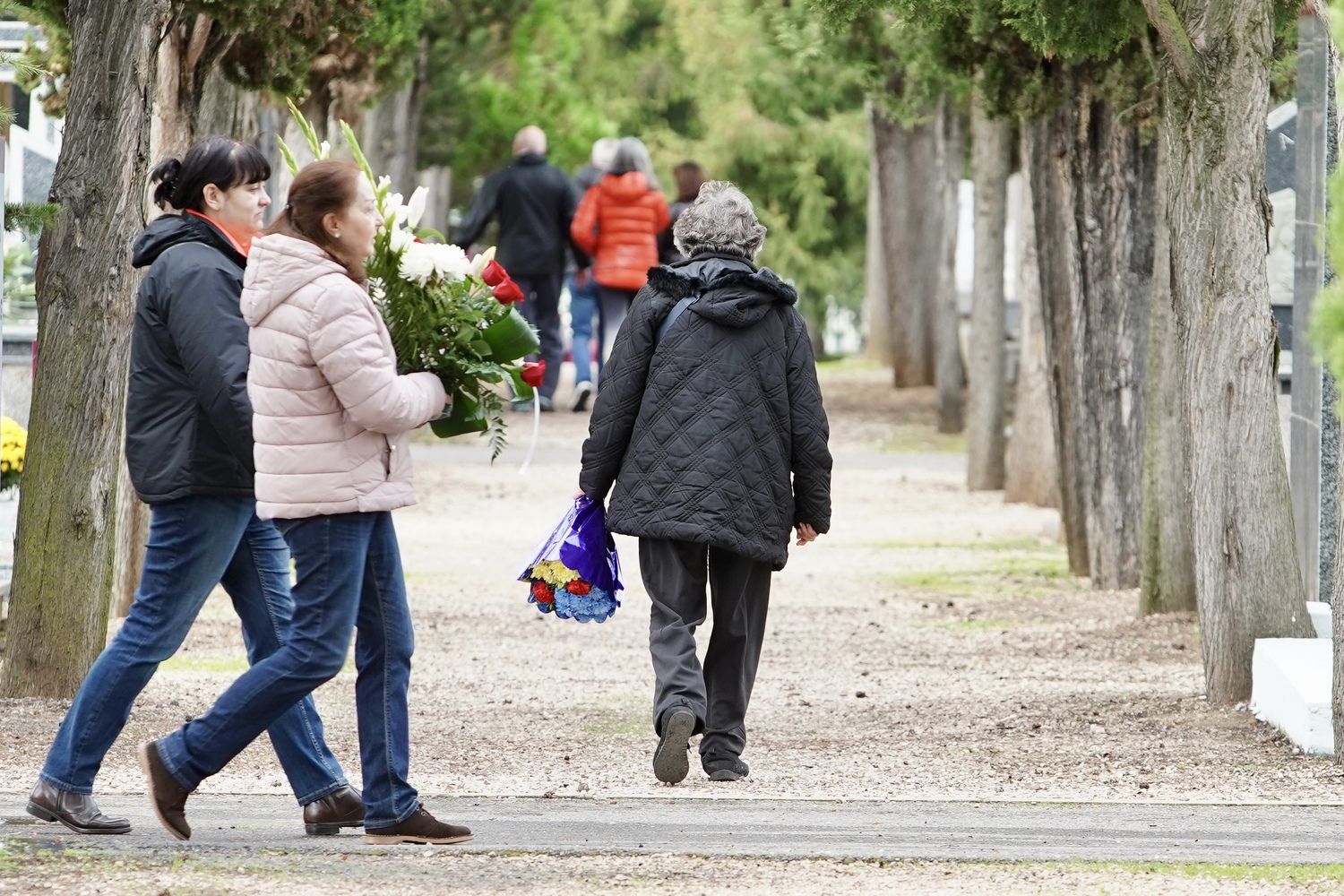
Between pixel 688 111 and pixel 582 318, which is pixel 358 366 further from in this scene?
pixel 688 111

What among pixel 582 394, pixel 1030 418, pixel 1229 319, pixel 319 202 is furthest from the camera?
pixel 582 394

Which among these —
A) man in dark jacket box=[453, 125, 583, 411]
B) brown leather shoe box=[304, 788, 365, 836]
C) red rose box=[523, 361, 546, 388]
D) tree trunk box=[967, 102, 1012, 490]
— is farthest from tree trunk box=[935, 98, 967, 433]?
brown leather shoe box=[304, 788, 365, 836]

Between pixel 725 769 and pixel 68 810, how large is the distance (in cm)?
202

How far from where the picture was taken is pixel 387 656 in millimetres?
5309

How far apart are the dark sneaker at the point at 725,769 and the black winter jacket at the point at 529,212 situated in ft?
43.1

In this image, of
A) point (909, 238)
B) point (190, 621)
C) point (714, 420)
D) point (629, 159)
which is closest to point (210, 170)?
point (190, 621)

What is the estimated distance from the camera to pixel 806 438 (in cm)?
665

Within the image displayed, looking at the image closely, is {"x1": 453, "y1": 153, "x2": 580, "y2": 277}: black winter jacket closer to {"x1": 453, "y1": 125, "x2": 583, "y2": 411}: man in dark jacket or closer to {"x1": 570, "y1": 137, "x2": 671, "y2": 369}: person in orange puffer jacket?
{"x1": 453, "y1": 125, "x2": 583, "y2": 411}: man in dark jacket

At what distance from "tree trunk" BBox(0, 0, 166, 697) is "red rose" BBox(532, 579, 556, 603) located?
5.16 ft

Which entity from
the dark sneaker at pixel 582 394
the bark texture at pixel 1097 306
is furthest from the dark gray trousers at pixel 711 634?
the dark sneaker at pixel 582 394

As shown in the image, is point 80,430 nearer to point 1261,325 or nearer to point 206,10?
point 206,10

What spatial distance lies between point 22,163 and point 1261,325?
821cm

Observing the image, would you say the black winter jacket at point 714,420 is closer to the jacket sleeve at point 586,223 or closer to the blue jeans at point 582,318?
the jacket sleeve at point 586,223

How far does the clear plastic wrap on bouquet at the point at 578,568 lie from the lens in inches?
269
